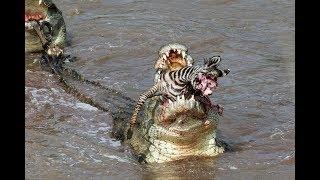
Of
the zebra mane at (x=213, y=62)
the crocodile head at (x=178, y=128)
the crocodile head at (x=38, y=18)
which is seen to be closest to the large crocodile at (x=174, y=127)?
the crocodile head at (x=178, y=128)

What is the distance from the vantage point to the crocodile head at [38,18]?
28.1ft

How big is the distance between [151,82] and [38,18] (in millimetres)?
2340

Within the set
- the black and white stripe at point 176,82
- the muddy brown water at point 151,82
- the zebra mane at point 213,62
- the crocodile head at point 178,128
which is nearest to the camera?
the zebra mane at point 213,62

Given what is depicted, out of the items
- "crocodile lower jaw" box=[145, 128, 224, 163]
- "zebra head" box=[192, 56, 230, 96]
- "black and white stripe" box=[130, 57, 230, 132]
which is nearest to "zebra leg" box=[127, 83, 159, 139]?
"black and white stripe" box=[130, 57, 230, 132]

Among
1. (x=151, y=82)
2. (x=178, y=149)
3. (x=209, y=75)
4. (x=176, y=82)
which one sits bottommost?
(x=151, y=82)

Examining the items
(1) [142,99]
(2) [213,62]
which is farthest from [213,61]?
(1) [142,99]

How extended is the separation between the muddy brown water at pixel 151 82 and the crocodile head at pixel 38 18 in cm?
47

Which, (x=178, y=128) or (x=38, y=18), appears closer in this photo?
(x=178, y=128)

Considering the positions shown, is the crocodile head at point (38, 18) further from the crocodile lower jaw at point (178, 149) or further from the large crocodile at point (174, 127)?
the crocodile lower jaw at point (178, 149)

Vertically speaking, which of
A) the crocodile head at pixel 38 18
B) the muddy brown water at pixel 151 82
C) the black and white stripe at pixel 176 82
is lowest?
the muddy brown water at pixel 151 82

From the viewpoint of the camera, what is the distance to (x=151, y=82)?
7289mm

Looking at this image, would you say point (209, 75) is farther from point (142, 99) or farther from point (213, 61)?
point (142, 99)
